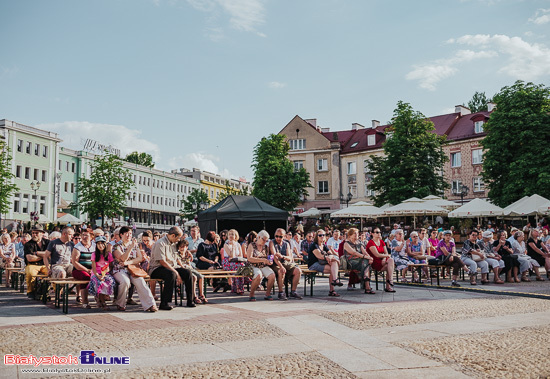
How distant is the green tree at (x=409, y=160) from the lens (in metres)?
41.8

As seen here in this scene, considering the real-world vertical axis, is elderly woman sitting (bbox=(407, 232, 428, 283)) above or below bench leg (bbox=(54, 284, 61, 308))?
above

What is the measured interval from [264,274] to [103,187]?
113 ft

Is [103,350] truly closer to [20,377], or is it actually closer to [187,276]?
[20,377]

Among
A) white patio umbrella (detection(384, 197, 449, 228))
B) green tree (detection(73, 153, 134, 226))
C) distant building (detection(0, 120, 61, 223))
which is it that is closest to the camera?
white patio umbrella (detection(384, 197, 449, 228))

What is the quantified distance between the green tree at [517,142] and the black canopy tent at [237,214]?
19.6 metres

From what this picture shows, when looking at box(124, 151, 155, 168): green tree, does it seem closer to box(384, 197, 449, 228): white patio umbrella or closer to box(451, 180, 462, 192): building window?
box(451, 180, 462, 192): building window

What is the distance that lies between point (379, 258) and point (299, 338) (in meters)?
6.34

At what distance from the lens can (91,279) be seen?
9703 millimetres

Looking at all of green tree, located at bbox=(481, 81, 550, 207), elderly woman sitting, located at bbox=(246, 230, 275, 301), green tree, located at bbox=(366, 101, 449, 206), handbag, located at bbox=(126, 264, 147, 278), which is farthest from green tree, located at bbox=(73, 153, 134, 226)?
handbag, located at bbox=(126, 264, 147, 278)

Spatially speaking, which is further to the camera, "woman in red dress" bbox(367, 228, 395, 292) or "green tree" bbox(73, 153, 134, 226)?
"green tree" bbox(73, 153, 134, 226)

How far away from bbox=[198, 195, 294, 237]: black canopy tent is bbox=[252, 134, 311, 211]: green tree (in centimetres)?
2786

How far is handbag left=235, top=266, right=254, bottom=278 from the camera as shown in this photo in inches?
457

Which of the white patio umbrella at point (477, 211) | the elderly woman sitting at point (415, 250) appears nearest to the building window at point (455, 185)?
the white patio umbrella at point (477, 211)

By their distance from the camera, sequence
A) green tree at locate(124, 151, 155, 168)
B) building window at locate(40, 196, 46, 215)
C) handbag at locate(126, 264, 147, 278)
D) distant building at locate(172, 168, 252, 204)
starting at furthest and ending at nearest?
1. distant building at locate(172, 168, 252, 204)
2. green tree at locate(124, 151, 155, 168)
3. building window at locate(40, 196, 46, 215)
4. handbag at locate(126, 264, 147, 278)
